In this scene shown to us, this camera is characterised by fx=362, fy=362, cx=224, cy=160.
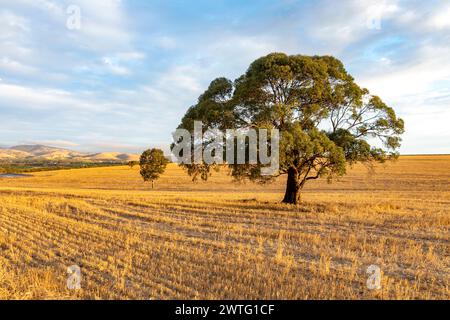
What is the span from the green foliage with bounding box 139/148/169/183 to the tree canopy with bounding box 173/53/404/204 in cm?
3721

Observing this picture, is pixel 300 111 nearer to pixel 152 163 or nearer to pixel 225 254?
pixel 225 254

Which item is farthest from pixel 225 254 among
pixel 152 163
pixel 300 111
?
pixel 152 163

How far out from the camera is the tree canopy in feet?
Answer: 77.5

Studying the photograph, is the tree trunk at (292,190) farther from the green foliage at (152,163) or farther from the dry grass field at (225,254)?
the green foliage at (152,163)

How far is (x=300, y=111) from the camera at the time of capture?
2512cm

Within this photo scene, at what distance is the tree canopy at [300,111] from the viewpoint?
77.5 feet

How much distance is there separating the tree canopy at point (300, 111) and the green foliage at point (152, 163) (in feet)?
122

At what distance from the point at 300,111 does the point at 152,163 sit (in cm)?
4317

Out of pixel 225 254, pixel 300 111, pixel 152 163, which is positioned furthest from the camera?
pixel 152 163

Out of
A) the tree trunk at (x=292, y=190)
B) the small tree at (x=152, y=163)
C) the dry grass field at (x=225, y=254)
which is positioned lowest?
the dry grass field at (x=225, y=254)

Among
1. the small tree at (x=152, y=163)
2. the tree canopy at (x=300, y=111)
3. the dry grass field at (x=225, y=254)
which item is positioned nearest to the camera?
the dry grass field at (x=225, y=254)

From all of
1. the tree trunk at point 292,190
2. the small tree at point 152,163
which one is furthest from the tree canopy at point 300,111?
the small tree at point 152,163

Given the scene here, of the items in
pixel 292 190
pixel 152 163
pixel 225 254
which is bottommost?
pixel 225 254
